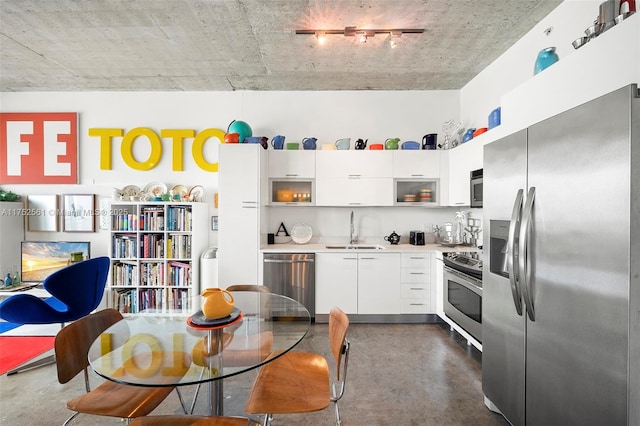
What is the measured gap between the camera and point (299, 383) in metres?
1.70

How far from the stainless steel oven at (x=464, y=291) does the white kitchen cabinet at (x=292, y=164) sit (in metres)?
2.07

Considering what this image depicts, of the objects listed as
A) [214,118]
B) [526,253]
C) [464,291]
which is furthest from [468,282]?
[214,118]

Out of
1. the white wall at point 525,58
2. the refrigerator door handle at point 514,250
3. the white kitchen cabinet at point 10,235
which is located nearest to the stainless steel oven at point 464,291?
the refrigerator door handle at point 514,250

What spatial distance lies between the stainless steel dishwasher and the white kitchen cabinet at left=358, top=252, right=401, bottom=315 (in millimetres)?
605

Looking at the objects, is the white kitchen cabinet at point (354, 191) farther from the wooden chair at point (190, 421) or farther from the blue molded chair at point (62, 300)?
the wooden chair at point (190, 421)

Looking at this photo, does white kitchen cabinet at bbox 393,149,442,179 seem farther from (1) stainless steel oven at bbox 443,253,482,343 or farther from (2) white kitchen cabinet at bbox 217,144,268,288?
(2) white kitchen cabinet at bbox 217,144,268,288

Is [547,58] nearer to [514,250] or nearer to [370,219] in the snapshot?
[514,250]

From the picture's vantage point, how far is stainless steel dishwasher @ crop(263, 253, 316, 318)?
387cm

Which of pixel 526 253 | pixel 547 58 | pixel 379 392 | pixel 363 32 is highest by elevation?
pixel 363 32

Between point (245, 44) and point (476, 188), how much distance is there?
292 cm

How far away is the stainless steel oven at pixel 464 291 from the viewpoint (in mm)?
2861

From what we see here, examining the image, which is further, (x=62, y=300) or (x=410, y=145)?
(x=410, y=145)

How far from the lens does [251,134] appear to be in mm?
4301

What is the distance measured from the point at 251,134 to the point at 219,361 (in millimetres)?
3415
